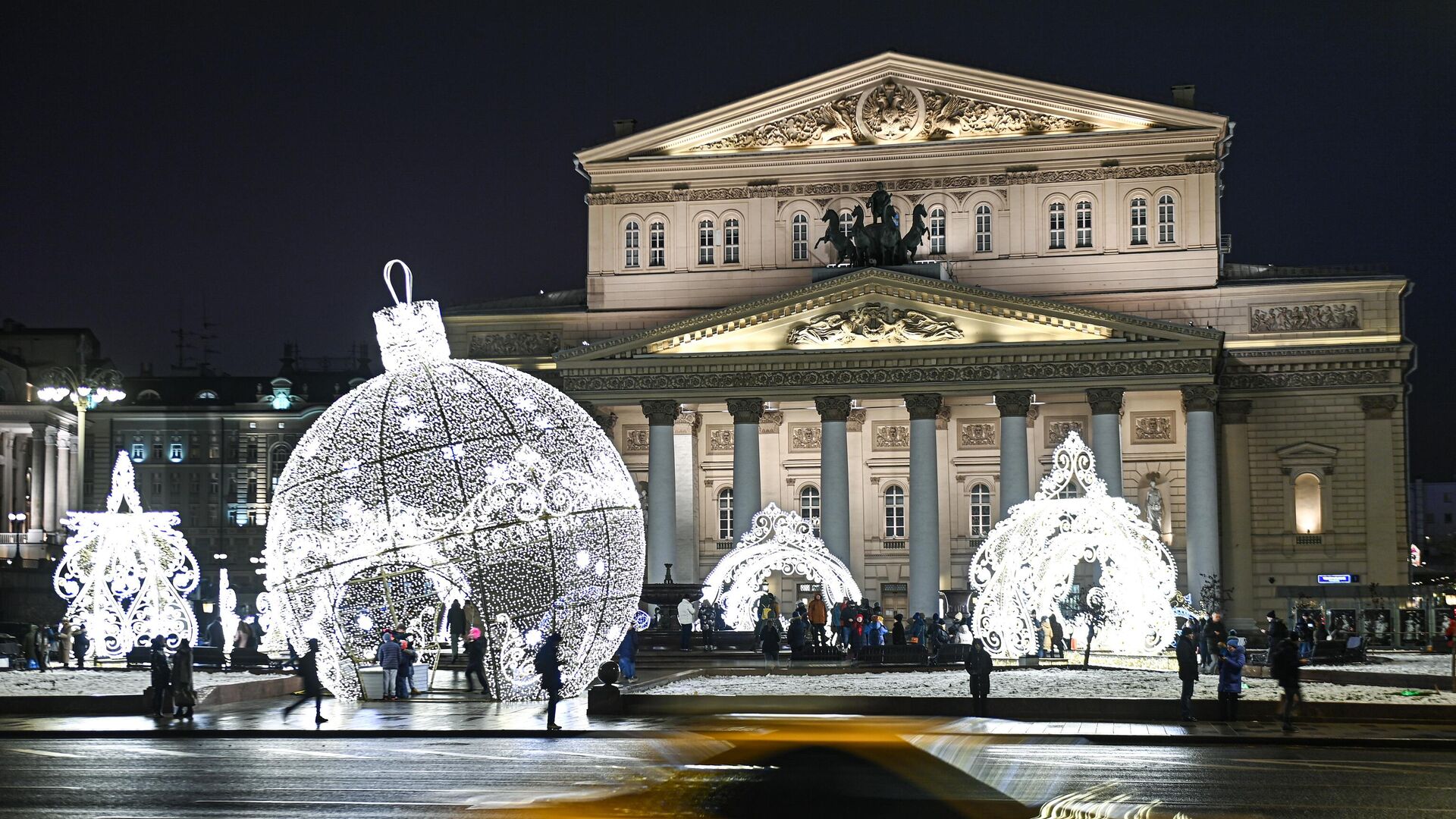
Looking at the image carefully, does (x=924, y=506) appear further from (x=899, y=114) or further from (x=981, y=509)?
(x=899, y=114)

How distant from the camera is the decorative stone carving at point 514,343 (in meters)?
66.9

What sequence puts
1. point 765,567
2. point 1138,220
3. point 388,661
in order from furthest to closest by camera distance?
point 1138,220 < point 765,567 < point 388,661

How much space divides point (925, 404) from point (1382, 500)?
1645 cm

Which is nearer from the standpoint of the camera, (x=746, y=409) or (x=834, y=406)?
(x=834, y=406)

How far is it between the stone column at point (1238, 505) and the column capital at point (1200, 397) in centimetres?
483

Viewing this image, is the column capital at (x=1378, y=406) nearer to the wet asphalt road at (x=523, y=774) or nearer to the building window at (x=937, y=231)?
the building window at (x=937, y=231)

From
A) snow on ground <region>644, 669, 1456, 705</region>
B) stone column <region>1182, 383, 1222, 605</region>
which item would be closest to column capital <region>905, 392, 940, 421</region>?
stone column <region>1182, 383, 1222, 605</region>

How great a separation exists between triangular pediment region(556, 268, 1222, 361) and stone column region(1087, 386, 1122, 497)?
167 centimetres

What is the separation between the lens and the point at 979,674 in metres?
29.2

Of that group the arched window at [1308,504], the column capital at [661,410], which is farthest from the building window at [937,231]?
the arched window at [1308,504]

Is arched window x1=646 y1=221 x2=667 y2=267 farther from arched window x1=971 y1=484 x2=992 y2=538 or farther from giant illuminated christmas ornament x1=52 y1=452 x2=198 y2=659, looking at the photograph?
giant illuminated christmas ornament x1=52 y1=452 x2=198 y2=659

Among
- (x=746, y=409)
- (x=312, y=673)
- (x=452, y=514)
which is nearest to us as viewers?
(x=452, y=514)

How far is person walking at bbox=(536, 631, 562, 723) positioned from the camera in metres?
27.8

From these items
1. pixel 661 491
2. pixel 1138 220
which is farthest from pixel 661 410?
pixel 1138 220
